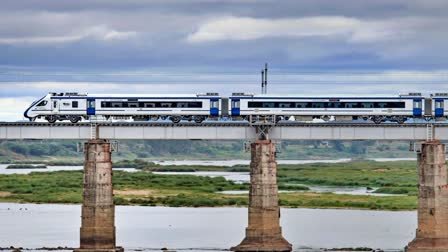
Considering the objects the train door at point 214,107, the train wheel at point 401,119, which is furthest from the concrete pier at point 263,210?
the train wheel at point 401,119

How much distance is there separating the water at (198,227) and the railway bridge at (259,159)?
12112 millimetres

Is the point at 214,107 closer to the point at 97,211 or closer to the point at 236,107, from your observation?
the point at 236,107

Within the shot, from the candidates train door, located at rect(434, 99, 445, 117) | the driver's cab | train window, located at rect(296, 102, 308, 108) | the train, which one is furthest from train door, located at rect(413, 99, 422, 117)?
the driver's cab

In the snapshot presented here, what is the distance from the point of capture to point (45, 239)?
123125 mm

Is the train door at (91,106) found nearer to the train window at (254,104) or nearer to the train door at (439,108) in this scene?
the train window at (254,104)

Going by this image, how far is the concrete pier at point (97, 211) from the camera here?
99875 millimetres

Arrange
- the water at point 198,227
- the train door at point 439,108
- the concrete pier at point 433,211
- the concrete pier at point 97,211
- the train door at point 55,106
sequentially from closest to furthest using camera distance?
the concrete pier at point 97,211 < the concrete pier at point 433,211 < the train door at point 439,108 < the train door at point 55,106 < the water at point 198,227

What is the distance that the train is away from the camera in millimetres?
114625

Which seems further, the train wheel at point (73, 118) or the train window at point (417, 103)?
the train wheel at point (73, 118)

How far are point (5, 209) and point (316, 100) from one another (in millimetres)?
59109

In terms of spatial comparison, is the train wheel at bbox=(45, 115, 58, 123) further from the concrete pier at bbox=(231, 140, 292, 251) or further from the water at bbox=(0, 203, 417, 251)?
the concrete pier at bbox=(231, 140, 292, 251)

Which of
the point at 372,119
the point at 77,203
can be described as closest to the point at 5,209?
the point at 77,203

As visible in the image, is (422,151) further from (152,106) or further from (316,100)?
(152,106)

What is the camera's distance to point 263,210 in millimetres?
101625
